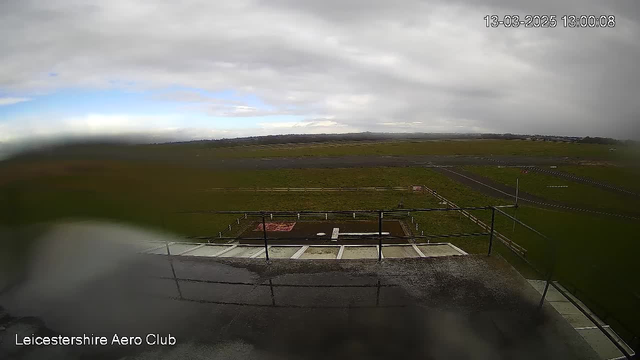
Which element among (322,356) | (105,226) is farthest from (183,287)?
(322,356)

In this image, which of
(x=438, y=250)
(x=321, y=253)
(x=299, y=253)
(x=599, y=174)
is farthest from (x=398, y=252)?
(x=599, y=174)

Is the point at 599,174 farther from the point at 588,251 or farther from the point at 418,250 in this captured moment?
the point at 418,250

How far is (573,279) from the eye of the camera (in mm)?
11445

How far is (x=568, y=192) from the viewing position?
2772cm

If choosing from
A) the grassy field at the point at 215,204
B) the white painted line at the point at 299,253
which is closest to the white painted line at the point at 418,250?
the grassy field at the point at 215,204

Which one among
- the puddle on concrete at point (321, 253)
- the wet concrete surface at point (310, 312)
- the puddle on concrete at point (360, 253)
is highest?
the wet concrete surface at point (310, 312)

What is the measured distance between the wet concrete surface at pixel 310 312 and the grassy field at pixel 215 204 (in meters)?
Answer: 1.18

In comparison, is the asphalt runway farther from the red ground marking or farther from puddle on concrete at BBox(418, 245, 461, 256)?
the red ground marking

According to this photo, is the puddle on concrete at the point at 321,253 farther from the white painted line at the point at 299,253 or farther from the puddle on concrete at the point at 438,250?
the puddle on concrete at the point at 438,250

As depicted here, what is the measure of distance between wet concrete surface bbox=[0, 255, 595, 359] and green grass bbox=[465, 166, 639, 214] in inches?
1056

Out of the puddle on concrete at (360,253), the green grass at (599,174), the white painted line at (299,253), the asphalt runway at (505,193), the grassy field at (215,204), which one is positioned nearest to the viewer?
the grassy field at (215,204)

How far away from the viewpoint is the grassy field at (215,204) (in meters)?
5.11

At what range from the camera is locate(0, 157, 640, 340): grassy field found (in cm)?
511

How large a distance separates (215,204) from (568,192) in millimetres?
33241
